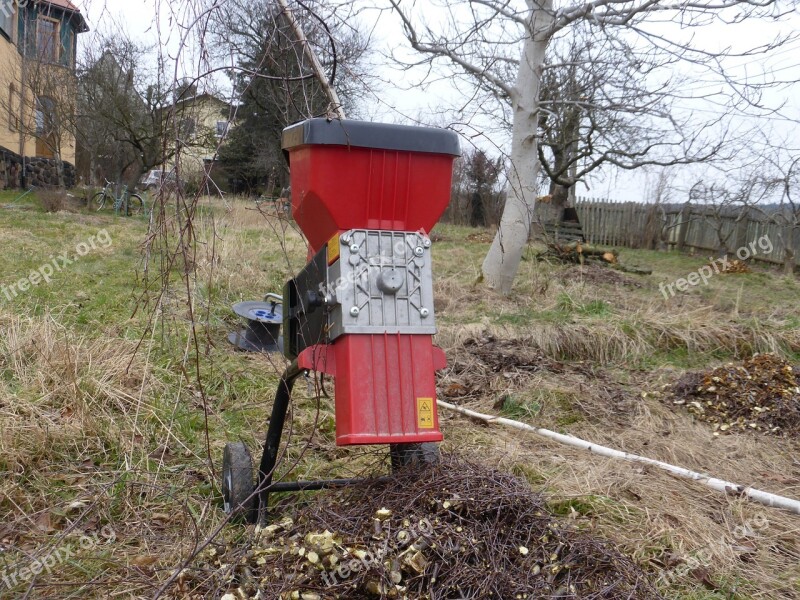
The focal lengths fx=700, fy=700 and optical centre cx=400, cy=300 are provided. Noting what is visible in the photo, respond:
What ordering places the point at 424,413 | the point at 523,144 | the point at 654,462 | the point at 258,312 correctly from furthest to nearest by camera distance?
1. the point at 523,144
2. the point at 258,312
3. the point at 654,462
4. the point at 424,413

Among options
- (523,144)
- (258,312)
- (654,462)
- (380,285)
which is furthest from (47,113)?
(380,285)

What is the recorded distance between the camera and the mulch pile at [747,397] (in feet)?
14.8

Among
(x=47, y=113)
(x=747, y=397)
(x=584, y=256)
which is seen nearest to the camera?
(x=747, y=397)

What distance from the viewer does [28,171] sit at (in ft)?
65.3

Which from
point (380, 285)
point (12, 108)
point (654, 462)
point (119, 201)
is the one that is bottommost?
point (654, 462)

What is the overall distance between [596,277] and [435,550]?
9.45 meters

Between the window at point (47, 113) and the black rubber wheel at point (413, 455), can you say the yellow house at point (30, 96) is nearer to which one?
the window at point (47, 113)

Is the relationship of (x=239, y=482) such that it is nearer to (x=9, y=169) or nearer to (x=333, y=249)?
(x=333, y=249)

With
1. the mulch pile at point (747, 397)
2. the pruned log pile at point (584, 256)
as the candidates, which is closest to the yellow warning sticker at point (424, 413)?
the mulch pile at point (747, 397)

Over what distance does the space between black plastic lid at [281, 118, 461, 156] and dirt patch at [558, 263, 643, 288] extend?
7858mm

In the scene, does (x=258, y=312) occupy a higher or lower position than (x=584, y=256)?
lower

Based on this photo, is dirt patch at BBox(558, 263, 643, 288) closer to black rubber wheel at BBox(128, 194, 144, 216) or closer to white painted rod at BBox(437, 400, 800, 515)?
white painted rod at BBox(437, 400, 800, 515)

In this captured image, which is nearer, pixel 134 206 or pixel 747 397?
pixel 747 397

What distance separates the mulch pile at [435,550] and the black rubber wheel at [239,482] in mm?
384
